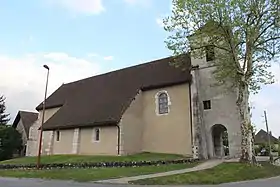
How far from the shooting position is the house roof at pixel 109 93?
102ft

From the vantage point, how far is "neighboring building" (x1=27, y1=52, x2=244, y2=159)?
28.2 meters

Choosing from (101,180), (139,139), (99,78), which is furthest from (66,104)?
(101,180)

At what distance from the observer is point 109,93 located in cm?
3559

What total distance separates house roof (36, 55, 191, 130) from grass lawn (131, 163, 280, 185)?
34.0 ft

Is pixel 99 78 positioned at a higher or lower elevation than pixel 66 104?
higher

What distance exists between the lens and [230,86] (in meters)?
27.9

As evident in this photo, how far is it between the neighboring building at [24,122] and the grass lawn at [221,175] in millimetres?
38781

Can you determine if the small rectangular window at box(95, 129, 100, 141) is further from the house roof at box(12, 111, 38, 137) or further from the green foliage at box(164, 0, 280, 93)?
the house roof at box(12, 111, 38, 137)

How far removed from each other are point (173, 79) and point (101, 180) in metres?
15.4

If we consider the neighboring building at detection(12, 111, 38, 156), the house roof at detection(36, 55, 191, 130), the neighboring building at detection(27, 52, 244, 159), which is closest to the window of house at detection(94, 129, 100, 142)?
the neighboring building at detection(27, 52, 244, 159)

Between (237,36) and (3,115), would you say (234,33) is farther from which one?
(3,115)

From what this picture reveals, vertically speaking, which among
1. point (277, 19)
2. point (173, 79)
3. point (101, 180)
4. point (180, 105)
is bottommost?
point (101, 180)

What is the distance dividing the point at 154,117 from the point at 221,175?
13169 mm

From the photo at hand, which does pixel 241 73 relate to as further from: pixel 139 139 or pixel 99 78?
pixel 99 78
